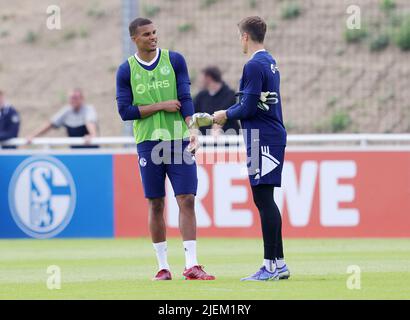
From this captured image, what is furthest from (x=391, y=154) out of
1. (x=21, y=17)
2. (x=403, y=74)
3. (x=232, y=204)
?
(x=21, y=17)

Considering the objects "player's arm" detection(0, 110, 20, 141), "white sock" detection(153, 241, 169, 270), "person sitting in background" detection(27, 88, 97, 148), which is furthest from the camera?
"person sitting in background" detection(27, 88, 97, 148)

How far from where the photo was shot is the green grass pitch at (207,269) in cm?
953

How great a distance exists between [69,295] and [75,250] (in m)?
6.00

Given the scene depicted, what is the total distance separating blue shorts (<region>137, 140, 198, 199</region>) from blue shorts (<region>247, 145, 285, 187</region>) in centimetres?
62

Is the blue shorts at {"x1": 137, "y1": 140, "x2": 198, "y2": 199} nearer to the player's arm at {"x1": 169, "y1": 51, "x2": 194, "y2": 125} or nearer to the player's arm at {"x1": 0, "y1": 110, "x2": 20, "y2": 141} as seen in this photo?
the player's arm at {"x1": 169, "y1": 51, "x2": 194, "y2": 125}

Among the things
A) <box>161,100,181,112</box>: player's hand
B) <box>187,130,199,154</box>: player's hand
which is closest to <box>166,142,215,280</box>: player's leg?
<box>187,130,199,154</box>: player's hand

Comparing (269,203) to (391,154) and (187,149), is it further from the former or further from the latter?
(391,154)

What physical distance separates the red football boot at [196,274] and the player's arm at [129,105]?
4.63 ft

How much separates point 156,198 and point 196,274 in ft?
2.53

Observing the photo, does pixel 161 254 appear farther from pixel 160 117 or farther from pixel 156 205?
pixel 160 117

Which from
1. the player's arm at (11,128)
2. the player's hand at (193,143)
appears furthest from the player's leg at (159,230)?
the player's arm at (11,128)

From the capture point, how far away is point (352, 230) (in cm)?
1694

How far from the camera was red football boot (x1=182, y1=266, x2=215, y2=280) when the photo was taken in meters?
10.7

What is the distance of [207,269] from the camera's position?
1213cm
